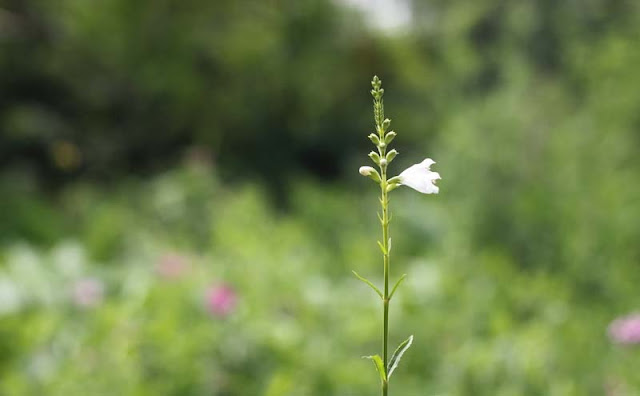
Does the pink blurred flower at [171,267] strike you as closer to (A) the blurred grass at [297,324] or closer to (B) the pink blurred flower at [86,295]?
(A) the blurred grass at [297,324]

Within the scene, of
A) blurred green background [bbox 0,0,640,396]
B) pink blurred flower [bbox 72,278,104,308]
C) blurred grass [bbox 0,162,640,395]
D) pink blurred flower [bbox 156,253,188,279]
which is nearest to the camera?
blurred grass [bbox 0,162,640,395]

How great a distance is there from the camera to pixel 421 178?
60 cm

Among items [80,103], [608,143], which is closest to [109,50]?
[80,103]

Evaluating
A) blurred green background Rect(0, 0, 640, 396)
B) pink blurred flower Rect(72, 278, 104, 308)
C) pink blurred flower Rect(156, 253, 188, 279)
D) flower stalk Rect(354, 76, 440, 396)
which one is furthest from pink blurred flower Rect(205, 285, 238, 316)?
flower stalk Rect(354, 76, 440, 396)

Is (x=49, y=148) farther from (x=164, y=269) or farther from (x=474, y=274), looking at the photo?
(x=474, y=274)

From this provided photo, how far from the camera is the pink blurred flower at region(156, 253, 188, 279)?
341 cm

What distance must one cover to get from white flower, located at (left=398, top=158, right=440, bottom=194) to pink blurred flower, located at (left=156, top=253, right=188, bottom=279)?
9.19 feet

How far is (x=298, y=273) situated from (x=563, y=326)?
4.22 ft

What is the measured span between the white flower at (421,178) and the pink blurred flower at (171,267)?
9.19ft

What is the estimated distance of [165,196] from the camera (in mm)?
5609

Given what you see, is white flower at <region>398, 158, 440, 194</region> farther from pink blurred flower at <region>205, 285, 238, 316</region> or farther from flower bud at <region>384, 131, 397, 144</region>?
pink blurred flower at <region>205, 285, 238, 316</region>

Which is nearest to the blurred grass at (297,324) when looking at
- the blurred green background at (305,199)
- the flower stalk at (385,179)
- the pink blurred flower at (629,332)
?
the blurred green background at (305,199)

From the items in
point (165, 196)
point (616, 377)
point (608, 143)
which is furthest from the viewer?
point (165, 196)

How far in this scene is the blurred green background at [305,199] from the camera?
250cm
